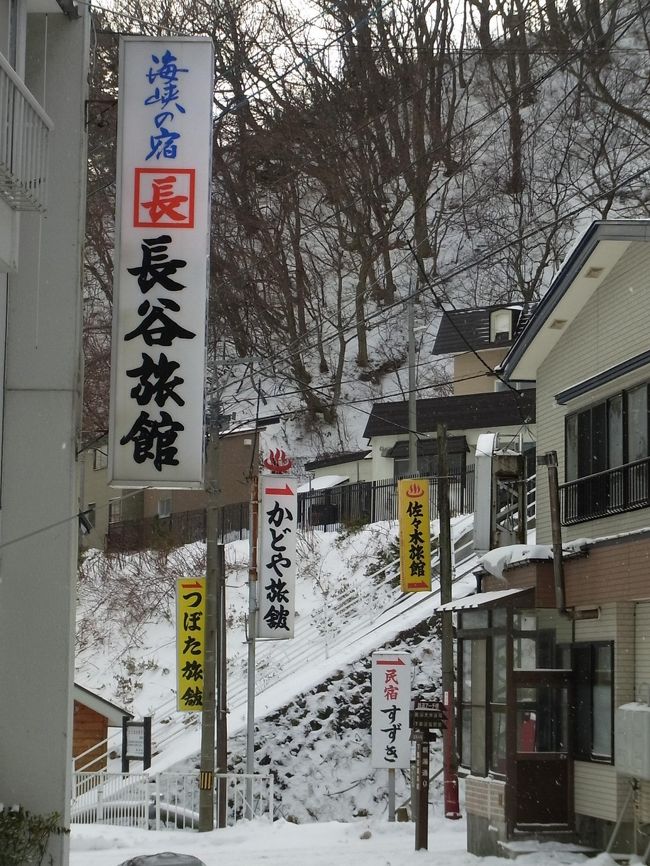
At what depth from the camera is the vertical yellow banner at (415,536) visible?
83.8 feet

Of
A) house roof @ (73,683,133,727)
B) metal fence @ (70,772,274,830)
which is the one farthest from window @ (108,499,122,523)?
metal fence @ (70,772,274,830)

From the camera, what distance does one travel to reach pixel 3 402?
10406mm

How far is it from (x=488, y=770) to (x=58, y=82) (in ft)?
38.5

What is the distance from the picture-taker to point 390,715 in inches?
835

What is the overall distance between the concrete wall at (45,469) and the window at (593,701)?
27.3ft

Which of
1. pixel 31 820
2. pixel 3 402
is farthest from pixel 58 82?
pixel 31 820

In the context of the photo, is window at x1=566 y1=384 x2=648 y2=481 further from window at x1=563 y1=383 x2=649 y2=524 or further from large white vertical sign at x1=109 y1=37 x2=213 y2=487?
large white vertical sign at x1=109 y1=37 x2=213 y2=487

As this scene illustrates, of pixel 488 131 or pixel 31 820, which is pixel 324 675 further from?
pixel 488 131

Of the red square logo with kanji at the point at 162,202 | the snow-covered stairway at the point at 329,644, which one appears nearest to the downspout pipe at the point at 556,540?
A: the red square logo with kanji at the point at 162,202

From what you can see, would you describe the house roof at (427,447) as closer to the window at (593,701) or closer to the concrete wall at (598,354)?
the concrete wall at (598,354)

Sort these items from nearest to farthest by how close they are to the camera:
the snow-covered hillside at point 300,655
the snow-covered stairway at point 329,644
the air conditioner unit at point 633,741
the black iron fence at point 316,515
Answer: the air conditioner unit at point 633,741 < the snow-covered hillside at point 300,655 < the snow-covered stairway at point 329,644 < the black iron fence at point 316,515

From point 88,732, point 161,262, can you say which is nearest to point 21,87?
point 161,262

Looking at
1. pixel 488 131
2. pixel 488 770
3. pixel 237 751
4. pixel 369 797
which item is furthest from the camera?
pixel 488 131

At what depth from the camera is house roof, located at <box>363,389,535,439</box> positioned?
42719 mm
